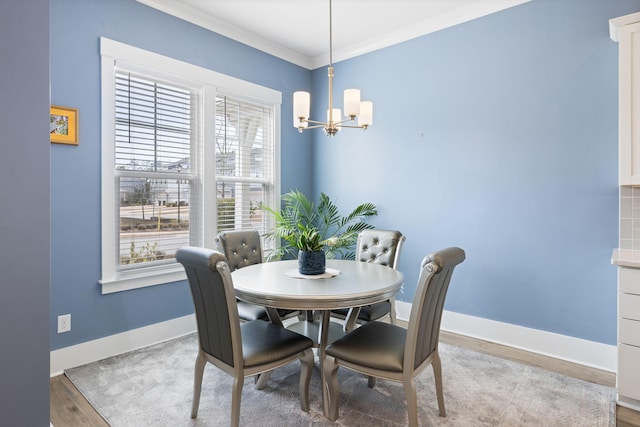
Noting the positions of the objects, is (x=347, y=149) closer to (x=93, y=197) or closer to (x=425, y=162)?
(x=425, y=162)

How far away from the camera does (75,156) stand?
105 inches

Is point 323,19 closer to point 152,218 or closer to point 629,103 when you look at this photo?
point 152,218

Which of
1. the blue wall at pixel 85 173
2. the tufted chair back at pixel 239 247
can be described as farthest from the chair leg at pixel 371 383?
the blue wall at pixel 85 173

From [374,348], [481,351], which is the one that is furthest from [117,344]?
[481,351]

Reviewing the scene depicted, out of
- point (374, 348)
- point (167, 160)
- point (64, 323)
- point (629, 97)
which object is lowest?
point (64, 323)

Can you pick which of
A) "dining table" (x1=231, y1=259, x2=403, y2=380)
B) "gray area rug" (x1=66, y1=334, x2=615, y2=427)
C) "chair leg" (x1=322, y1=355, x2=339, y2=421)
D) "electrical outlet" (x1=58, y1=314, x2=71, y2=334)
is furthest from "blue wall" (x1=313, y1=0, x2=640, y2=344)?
"electrical outlet" (x1=58, y1=314, x2=71, y2=334)

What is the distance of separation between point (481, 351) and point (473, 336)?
0.33 m

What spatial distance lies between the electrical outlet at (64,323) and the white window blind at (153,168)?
0.51m

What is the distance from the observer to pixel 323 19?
11.2 ft

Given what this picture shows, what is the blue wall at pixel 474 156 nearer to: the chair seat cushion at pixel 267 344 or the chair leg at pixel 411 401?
the chair seat cushion at pixel 267 344

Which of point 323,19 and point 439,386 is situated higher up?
point 323,19

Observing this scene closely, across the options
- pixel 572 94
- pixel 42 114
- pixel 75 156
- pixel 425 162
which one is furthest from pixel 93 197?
pixel 572 94

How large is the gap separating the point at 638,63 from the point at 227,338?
9.44 feet

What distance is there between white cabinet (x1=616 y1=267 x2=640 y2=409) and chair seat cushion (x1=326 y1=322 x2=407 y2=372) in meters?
1.31
